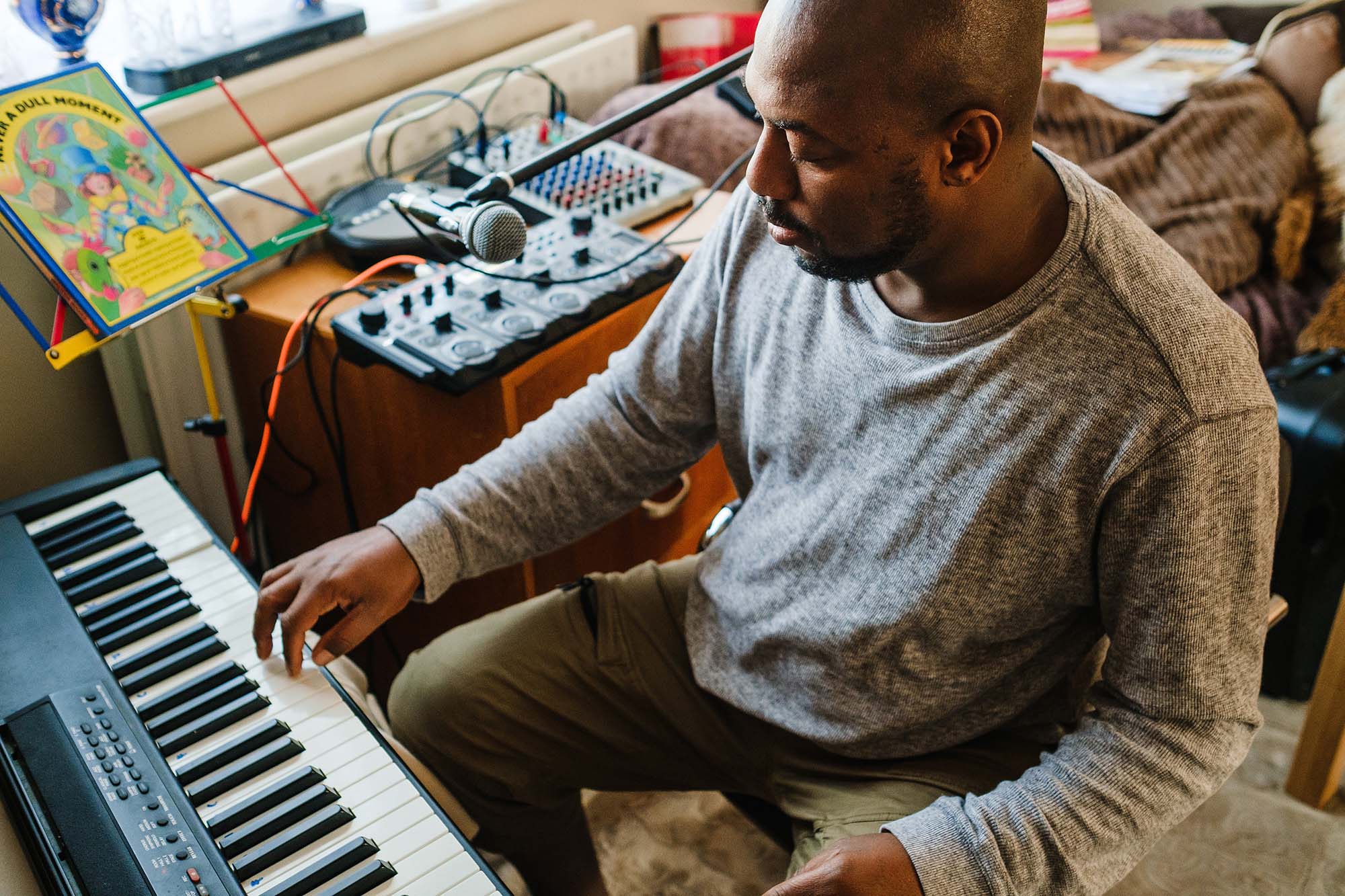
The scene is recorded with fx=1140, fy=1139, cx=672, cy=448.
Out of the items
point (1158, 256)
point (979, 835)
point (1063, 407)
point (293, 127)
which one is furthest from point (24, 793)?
point (293, 127)

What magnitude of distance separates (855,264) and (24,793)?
0.81 meters

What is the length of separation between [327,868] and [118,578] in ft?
1.37

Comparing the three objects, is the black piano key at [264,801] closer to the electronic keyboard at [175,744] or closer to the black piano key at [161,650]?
the electronic keyboard at [175,744]

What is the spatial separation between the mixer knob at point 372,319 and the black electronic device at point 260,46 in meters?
0.46

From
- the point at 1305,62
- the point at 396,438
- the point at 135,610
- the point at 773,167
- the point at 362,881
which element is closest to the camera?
the point at 362,881

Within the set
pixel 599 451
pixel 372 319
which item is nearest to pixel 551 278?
pixel 372 319

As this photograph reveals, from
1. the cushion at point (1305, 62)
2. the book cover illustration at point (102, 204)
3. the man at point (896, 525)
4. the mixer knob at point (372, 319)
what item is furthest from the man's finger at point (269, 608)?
the cushion at point (1305, 62)

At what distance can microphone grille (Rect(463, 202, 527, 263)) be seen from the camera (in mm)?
1016

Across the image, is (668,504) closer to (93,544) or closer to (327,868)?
(93,544)

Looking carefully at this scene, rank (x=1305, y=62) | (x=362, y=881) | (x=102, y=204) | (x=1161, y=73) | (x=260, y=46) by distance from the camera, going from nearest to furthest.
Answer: (x=362, y=881)
(x=102, y=204)
(x=260, y=46)
(x=1305, y=62)
(x=1161, y=73)

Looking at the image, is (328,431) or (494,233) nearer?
(494,233)

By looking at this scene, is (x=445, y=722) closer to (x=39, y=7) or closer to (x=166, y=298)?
(x=166, y=298)

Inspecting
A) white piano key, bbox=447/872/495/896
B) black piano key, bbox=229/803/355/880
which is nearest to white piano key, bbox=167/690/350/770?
black piano key, bbox=229/803/355/880

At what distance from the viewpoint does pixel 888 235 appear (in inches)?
38.4
